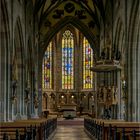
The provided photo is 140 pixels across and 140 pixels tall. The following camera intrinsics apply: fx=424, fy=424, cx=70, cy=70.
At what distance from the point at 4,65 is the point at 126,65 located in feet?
26.2

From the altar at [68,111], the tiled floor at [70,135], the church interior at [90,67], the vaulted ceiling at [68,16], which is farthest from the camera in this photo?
the altar at [68,111]

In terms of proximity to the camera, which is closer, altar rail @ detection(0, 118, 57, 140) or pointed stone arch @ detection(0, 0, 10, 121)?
altar rail @ detection(0, 118, 57, 140)

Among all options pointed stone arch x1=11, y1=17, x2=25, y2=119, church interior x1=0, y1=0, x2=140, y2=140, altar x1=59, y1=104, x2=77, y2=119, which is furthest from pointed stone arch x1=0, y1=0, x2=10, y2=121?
altar x1=59, y1=104, x2=77, y2=119

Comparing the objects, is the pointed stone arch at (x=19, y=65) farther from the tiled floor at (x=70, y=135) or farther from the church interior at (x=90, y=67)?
the tiled floor at (x=70, y=135)

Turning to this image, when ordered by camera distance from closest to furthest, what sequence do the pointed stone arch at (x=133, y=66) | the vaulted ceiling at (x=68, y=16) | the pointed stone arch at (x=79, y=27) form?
the pointed stone arch at (x=133, y=66) → the vaulted ceiling at (x=68, y=16) → the pointed stone arch at (x=79, y=27)

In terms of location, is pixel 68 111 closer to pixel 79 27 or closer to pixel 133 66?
pixel 79 27

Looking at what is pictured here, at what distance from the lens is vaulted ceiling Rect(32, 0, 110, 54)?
45.7 metres

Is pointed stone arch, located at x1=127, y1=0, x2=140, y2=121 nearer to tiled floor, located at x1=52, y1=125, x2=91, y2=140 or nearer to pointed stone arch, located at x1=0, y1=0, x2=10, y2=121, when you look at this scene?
tiled floor, located at x1=52, y1=125, x2=91, y2=140

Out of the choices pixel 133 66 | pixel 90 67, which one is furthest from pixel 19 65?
pixel 133 66

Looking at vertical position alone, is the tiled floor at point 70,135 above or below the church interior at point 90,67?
below

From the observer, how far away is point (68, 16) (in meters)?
47.4

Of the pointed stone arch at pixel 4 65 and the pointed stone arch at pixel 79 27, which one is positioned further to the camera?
the pointed stone arch at pixel 79 27

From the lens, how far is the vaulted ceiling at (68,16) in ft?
150

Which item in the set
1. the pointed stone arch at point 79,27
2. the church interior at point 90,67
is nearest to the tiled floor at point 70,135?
the church interior at point 90,67
